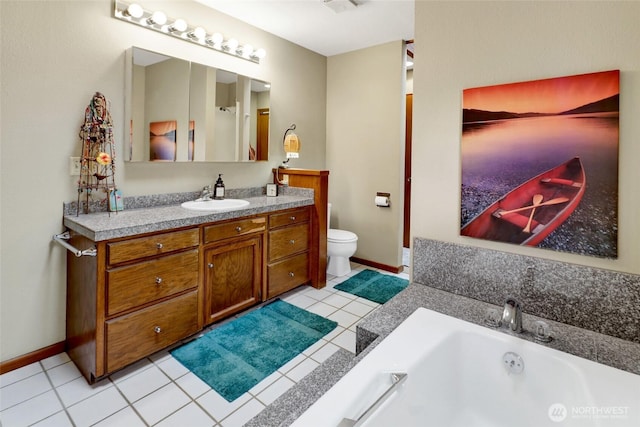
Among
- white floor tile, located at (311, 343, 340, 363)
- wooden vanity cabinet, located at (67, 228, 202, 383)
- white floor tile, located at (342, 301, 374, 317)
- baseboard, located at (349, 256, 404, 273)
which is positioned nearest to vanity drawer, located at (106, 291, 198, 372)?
wooden vanity cabinet, located at (67, 228, 202, 383)

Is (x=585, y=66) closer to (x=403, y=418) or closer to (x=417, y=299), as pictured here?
(x=417, y=299)

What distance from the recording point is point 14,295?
199 centimetres

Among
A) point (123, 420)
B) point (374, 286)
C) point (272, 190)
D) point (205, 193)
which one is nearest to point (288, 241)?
point (272, 190)

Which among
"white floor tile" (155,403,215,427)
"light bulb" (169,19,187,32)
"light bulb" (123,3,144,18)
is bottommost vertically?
"white floor tile" (155,403,215,427)

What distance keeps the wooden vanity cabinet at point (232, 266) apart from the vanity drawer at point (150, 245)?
14cm

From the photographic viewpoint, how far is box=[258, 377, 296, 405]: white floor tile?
1.79 m

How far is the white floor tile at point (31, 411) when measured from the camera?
1.61 meters

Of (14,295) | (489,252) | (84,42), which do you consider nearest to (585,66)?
(489,252)

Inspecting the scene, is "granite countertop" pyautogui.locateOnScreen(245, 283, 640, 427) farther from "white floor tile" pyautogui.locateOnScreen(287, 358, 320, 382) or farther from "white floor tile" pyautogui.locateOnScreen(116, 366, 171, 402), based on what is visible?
"white floor tile" pyautogui.locateOnScreen(116, 366, 171, 402)

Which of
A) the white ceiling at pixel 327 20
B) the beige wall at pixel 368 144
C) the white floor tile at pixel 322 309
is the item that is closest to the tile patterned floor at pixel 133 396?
the white floor tile at pixel 322 309

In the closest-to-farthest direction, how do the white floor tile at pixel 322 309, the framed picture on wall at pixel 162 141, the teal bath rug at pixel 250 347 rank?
1. the teal bath rug at pixel 250 347
2. the framed picture on wall at pixel 162 141
3. the white floor tile at pixel 322 309

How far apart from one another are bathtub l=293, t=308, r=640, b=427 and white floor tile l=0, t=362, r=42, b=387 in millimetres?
1919

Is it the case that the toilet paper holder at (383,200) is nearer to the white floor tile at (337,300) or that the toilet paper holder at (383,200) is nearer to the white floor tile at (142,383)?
the white floor tile at (337,300)

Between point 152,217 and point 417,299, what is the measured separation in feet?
5.46
